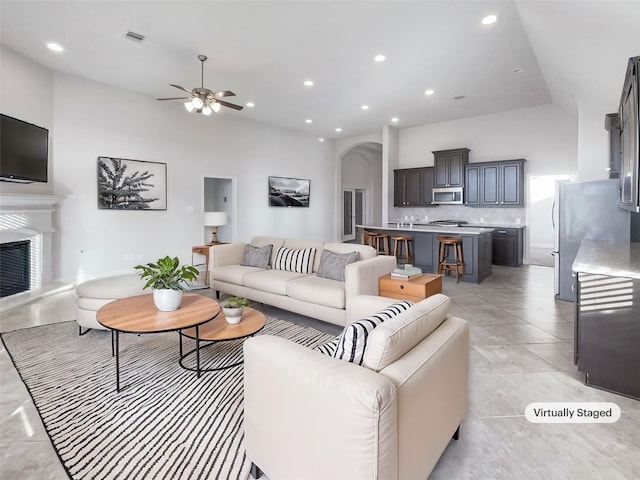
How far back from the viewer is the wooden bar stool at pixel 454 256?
19.4 ft

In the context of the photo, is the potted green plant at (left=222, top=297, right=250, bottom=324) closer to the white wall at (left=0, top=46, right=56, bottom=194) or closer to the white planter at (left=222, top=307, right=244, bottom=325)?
the white planter at (left=222, top=307, right=244, bottom=325)

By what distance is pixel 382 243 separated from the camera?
7.25 m

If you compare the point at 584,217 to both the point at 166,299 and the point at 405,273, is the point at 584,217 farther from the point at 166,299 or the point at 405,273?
the point at 166,299

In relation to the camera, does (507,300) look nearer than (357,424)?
No

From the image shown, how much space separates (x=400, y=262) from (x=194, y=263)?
4.24 metres


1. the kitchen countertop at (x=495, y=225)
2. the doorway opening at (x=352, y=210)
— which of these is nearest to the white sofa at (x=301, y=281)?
the kitchen countertop at (x=495, y=225)

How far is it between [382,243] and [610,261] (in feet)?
15.8

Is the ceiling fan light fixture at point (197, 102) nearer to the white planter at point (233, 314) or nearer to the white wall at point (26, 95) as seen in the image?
the white wall at point (26, 95)

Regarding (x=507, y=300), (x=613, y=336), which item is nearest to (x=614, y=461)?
(x=613, y=336)

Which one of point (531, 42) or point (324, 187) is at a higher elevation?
point (531, 42)

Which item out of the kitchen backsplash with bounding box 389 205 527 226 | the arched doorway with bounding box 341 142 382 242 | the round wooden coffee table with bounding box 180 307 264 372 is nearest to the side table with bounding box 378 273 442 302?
the round wooden coffee table with bounding box 180 307 264 372

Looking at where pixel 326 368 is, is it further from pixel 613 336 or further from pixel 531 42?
pixel 531 42

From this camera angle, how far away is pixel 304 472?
4.20ft

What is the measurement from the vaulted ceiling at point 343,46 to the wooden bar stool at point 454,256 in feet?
8.74
